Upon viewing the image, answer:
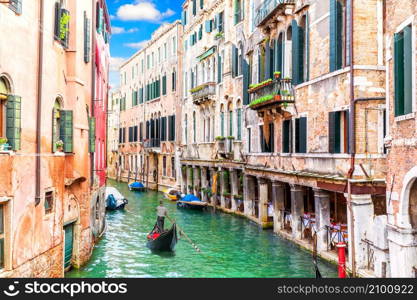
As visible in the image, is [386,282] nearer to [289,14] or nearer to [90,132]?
[90,132]

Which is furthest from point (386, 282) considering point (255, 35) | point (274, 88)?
point (255, 35)

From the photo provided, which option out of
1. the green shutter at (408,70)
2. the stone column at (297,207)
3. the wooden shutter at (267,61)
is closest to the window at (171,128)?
the wooden shutter at (267,61)

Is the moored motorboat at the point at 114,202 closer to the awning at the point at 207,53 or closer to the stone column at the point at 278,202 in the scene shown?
the awning at the point at 207,53

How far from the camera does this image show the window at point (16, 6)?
28.5 feet

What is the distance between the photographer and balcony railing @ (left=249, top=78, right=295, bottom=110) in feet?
54.2

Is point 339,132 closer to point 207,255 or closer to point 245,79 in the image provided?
point 207,255

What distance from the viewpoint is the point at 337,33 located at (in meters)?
13.2

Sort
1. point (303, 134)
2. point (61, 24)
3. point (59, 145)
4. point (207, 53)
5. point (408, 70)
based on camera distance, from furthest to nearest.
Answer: point (207, 53) → point (303, 134) → point (59, 145) → point (61, 24) → point (408, 70)

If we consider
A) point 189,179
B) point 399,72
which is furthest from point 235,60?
point 399,72

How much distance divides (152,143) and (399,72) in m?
32.4

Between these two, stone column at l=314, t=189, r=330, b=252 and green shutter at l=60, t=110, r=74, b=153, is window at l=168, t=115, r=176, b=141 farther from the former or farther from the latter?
green shutter at l=60, t=110, r=74, b=153

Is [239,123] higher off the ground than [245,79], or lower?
lower

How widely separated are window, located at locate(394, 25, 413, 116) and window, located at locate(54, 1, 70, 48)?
7105mm

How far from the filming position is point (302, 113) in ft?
51.5
